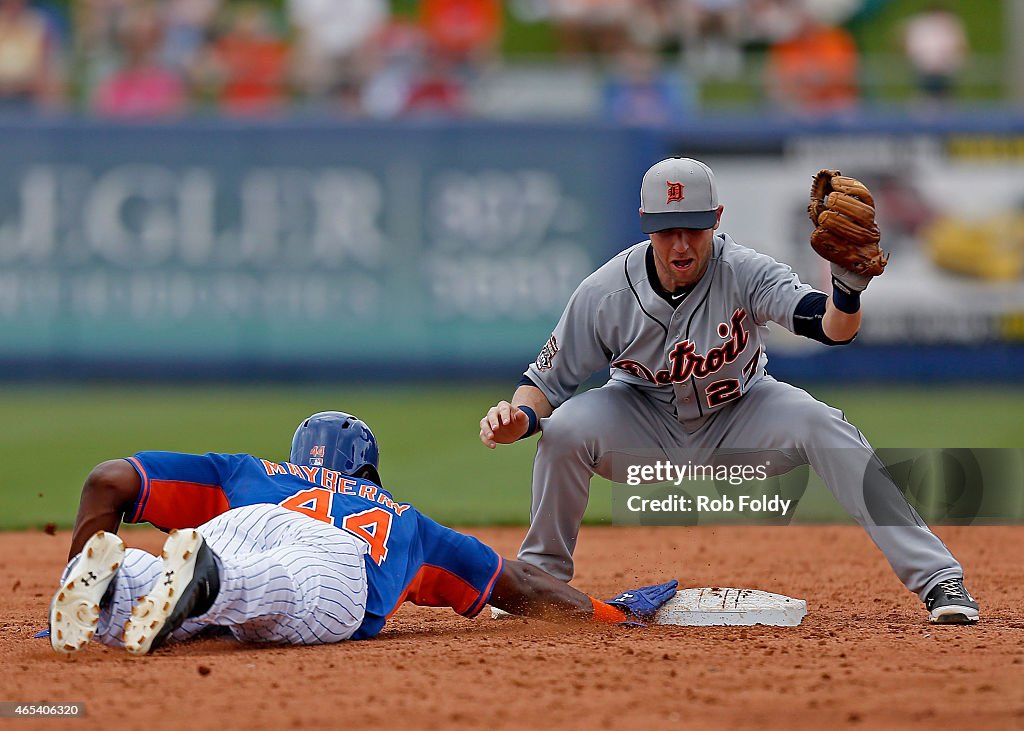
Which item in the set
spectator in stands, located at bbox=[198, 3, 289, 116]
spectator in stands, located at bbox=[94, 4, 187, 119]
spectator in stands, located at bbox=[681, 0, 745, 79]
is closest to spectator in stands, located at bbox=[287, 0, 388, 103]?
spectator in stands, located at bbox=[198, 3, 289, 116]

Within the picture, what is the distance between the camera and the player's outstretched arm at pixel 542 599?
195 inches

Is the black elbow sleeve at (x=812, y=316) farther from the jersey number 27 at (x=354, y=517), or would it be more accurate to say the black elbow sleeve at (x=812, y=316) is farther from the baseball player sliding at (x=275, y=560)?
the jersey number 27 at (x=354, y=517)

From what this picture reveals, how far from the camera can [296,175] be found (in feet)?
48.7

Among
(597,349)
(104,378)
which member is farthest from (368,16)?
(597,349)

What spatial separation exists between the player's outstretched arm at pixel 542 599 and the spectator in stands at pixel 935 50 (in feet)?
36.2

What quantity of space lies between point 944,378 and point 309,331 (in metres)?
6.06

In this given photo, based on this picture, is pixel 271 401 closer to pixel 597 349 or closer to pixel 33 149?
pixel 33 149

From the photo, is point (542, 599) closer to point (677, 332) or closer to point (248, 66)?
point (677, 332)

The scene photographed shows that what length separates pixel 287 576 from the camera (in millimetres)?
4355

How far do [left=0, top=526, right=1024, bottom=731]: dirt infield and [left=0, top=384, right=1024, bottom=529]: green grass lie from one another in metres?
2.61

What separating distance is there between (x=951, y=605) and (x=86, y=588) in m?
2.74

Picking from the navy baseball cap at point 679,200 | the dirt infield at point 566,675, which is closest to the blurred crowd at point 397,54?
the navy baseball cap at point 679,200

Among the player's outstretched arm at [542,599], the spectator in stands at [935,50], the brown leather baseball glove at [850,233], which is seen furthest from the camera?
the spectator in stands at [935,50]

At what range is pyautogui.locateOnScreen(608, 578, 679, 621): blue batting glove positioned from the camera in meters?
5.28
